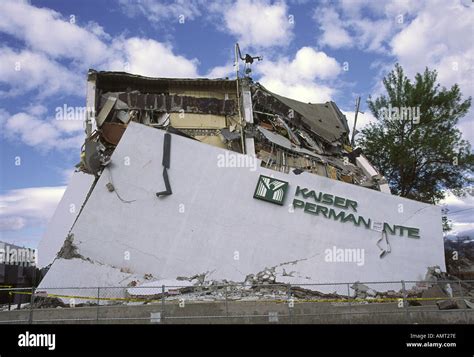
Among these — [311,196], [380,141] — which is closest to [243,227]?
[311,196]

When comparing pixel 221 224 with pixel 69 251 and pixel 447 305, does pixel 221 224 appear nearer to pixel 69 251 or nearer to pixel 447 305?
pixel 69 251

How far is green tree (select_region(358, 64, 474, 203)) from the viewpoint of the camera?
88.0ft

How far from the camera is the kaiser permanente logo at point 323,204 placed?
1788 cm

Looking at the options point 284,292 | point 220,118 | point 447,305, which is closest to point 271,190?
point 284,292

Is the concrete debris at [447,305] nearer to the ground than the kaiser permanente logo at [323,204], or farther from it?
nearer to the ground

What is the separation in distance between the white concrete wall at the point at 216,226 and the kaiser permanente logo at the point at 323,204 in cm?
22

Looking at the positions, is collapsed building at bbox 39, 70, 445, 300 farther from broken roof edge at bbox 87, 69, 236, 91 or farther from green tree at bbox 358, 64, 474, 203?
green tree at bbox 358, 64, 474, 203

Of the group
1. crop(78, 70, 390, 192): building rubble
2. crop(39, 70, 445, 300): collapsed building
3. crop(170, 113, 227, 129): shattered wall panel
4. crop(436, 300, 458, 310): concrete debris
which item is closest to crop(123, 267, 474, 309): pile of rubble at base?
crop(39, 70, 445, 300): collapsed building

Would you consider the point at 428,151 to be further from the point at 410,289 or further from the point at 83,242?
the point at 83,242

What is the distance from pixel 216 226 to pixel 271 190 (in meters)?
2.79

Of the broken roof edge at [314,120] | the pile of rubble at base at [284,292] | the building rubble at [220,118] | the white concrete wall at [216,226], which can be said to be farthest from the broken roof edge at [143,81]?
the pile of rubble at base at [284,292]

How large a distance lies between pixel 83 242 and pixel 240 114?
9409mm

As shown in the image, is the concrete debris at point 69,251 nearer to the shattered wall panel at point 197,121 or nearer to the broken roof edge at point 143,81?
the shattered wall panel at point 197,121

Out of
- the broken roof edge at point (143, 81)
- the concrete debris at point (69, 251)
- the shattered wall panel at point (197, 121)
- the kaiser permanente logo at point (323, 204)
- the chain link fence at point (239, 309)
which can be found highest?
the broken roof edge at point (143, 81)
